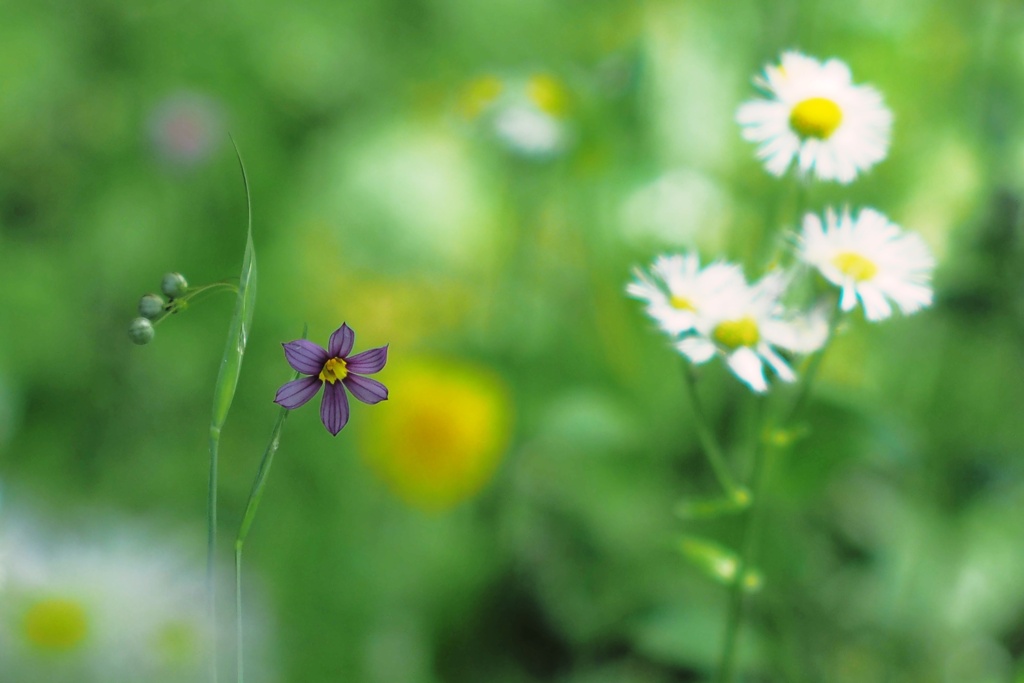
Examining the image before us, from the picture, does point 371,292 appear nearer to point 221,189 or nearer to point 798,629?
point 221,189

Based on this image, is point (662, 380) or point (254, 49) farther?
point (254, 49)

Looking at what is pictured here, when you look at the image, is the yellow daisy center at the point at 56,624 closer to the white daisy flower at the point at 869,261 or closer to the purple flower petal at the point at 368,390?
the purple flower petal at the point at 368,390

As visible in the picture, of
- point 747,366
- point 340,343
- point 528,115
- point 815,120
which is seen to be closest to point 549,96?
point 528,115

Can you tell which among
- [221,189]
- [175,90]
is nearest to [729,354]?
[221,189]

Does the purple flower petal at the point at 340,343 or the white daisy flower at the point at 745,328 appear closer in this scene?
the purple flower petal at the point at 340,343

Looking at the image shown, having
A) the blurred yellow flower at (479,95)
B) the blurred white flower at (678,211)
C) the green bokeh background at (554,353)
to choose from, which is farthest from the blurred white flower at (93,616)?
the blurred yellow flower at (479,95)
